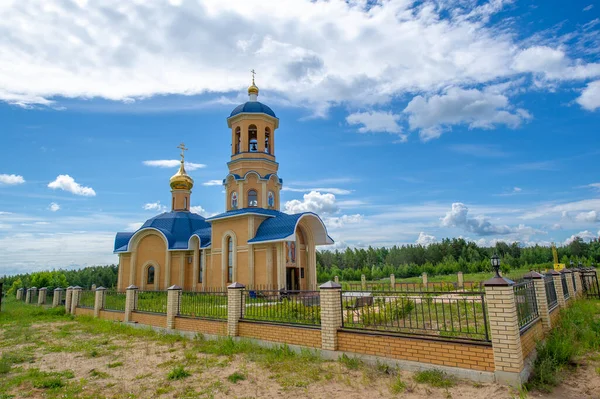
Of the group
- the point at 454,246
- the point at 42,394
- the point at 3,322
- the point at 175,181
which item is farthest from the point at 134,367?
the point at 454,246

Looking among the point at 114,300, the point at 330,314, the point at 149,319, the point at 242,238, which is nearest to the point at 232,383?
the point at 330,314

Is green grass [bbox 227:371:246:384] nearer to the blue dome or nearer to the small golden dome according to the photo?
the blue dome

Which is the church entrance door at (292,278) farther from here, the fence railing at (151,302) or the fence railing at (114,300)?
the fence railing at (114,300)

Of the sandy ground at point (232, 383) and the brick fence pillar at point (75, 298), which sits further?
the brick fence pillar at point (75, 298)

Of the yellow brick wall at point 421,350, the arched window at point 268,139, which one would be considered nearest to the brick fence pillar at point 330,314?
the yellow brick wall at point 421,350

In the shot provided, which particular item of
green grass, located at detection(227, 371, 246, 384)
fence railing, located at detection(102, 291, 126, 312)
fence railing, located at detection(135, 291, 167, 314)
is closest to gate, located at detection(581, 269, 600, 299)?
green grass, located at detection(227, 371, 246, 384)

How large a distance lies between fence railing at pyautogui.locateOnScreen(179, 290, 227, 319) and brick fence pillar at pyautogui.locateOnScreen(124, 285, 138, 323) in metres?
2.79

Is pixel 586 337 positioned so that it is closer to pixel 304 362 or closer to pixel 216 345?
pixel 304 362

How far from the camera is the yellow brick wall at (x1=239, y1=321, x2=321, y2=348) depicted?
6773 millimetres

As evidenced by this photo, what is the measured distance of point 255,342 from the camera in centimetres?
767

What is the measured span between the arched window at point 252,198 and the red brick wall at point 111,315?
7.72 m

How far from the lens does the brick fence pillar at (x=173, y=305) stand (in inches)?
390

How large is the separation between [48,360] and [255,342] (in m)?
4.24

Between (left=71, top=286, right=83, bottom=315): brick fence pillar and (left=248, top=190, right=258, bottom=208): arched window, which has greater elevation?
(left=248, top=190, right=258, bottom=208): arched window
